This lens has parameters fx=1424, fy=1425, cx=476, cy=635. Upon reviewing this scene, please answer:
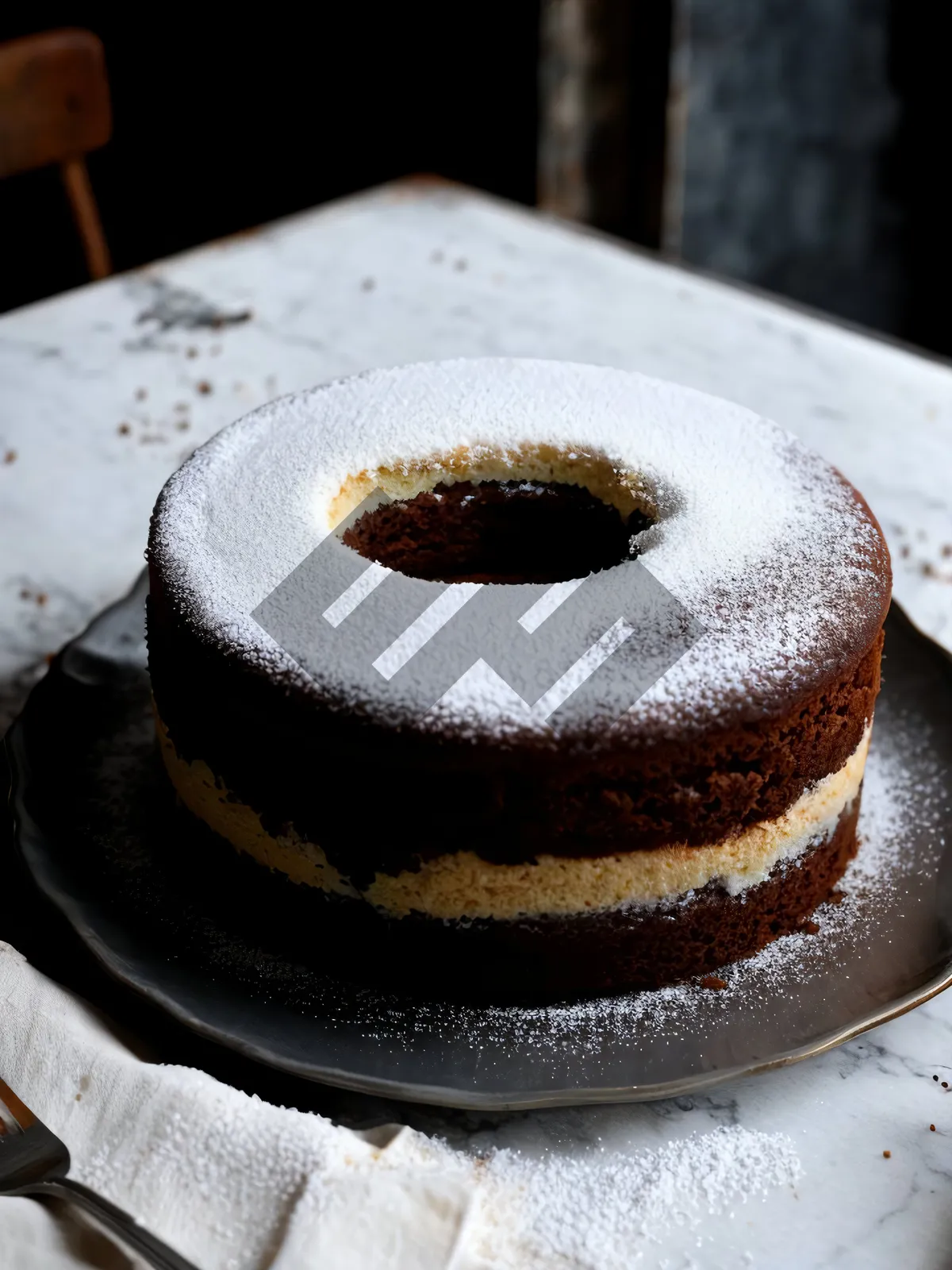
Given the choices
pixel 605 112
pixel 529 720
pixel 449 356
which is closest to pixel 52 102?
pixel 449 356

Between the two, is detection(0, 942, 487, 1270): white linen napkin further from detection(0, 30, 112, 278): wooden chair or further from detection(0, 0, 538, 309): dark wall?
detection(0, 0, 538, 309): dark wall

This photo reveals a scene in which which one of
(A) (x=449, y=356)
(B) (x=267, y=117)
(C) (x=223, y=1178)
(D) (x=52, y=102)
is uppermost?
(D) (x=52, y=102)

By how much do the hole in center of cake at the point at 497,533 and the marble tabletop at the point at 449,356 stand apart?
0.48 m

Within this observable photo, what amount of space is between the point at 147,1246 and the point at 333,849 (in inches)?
12.9

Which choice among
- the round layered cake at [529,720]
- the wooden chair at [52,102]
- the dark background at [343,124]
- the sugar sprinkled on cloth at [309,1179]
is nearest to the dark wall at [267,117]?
the dark background at [343,124]

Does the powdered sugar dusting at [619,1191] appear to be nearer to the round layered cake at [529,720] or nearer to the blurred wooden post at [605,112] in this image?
the round layered cake at [529,720]

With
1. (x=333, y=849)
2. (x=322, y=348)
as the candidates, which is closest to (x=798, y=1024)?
(x=333, y=849)

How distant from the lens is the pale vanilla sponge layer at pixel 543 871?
1.11 meters

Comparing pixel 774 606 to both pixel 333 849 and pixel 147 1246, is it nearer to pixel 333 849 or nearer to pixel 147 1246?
pixel 333 849

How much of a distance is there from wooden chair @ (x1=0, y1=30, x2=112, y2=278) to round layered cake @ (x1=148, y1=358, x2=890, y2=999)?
53.1 inches

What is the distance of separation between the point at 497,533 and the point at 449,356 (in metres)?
0.94

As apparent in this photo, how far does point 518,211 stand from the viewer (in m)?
2.73

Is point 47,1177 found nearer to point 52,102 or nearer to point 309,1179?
point 309,1179

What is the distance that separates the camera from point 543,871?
1104 millimetres
